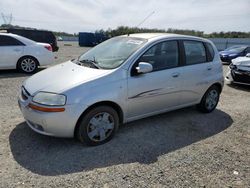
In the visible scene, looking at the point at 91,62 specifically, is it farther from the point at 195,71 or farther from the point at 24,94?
the point at 195,71

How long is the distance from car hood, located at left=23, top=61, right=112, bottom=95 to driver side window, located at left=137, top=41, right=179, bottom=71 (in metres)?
0.82

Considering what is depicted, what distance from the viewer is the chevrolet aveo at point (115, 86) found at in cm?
339

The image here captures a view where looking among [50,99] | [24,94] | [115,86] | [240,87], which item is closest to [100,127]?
[115,86]

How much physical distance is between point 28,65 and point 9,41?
3.32 ft

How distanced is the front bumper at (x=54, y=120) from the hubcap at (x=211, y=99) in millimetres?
3161

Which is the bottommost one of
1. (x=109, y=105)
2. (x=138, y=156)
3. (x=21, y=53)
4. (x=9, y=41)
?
(x=138, y=156)

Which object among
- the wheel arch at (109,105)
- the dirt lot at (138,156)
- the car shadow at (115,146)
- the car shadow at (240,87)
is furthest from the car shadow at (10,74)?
the car shadow at (240,87)

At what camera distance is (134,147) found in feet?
12.4

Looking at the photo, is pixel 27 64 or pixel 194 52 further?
pixel 27 64

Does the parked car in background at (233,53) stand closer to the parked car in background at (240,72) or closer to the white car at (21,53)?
the parked car in background at (240,72)

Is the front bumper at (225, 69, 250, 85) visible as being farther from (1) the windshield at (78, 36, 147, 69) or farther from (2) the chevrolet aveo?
(1) the windshield at (78, 36, 147, 69)

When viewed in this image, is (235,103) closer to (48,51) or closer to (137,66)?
(137,66)

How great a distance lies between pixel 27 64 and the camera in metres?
8.98

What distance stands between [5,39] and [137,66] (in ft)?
21.2
